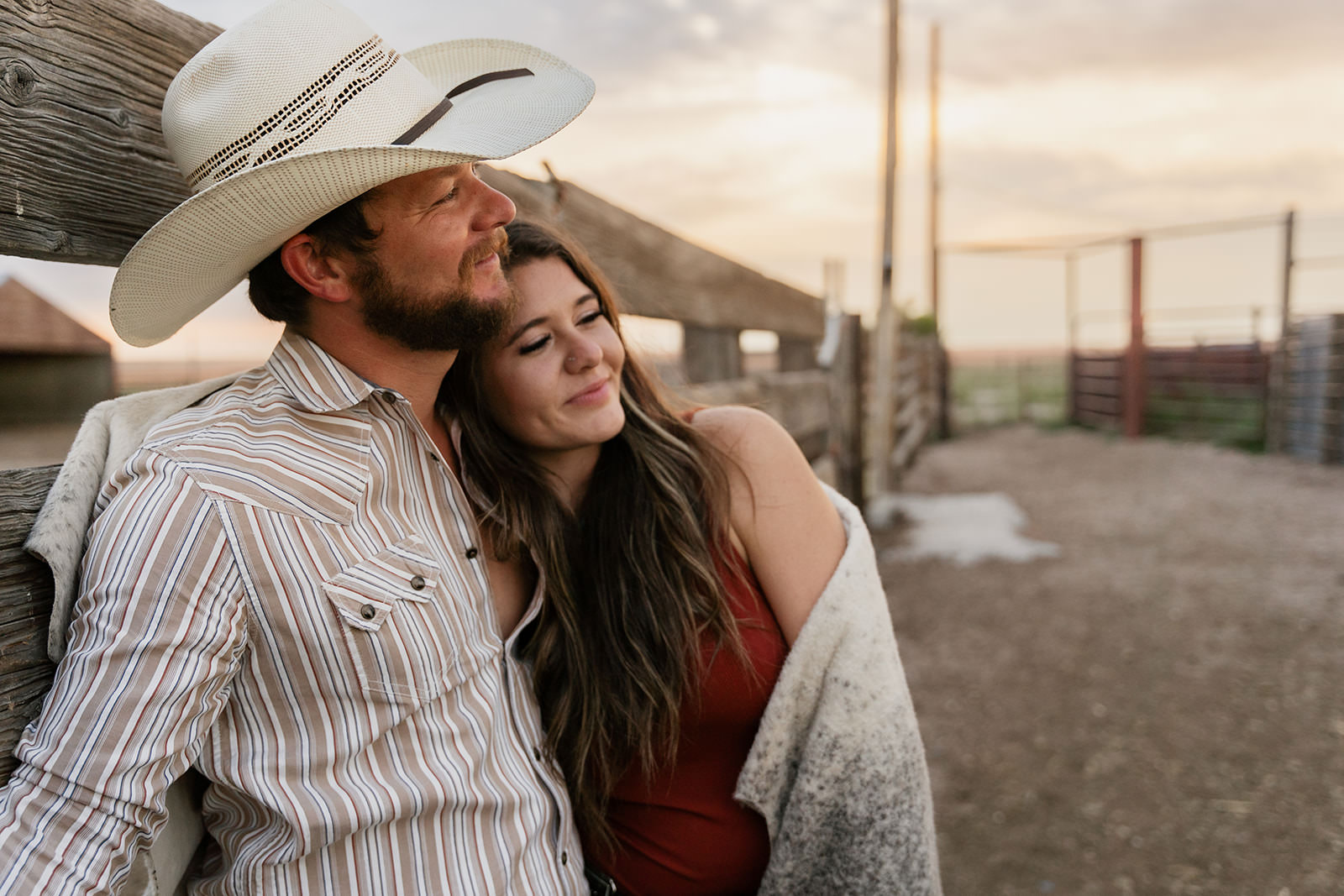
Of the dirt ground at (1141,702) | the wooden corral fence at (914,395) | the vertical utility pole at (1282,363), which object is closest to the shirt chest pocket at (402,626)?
the dirt ground at (1141,702)

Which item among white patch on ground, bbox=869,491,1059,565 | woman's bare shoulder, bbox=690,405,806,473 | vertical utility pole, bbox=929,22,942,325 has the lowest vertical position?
white patch on ground, bbox=869,491,1059,565

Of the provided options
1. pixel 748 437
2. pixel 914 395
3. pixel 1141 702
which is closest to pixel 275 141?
pixel 748 437

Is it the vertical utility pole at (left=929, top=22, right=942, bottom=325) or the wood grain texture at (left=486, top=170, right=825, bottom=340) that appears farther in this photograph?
the vertical utility pole at (left=929, top=22, right=942, bottom=325)

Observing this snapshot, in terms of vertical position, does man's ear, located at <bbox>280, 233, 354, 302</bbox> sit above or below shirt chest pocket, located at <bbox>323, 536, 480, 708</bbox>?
above

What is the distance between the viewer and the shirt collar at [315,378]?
1.38m

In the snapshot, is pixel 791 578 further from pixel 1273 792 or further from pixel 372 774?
pixel 1273 792

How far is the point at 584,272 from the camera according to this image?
1.85 metres

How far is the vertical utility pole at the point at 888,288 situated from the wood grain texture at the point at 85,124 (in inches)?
272

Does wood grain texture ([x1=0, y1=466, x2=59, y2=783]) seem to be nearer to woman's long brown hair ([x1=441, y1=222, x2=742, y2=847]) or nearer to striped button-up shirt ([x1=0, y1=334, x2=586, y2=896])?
striped button-up shirt ([x1=0, y1=334, x2=586, y2=896])

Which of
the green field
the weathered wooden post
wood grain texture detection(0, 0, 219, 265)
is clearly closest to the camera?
wood grain texture detection(0, 0, 219, 265)

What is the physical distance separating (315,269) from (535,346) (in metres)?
0.46

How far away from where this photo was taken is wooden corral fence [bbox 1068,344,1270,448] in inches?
447

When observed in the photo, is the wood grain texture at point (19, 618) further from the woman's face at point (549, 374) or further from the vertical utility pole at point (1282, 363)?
the vertical utility pole at point (1282, 363)

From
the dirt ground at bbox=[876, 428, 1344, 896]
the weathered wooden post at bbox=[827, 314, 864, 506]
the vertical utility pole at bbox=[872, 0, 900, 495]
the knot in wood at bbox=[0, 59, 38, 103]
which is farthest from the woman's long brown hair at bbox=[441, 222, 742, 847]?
the vertical utility pole at bbox=[872, 0, 900, 495]
